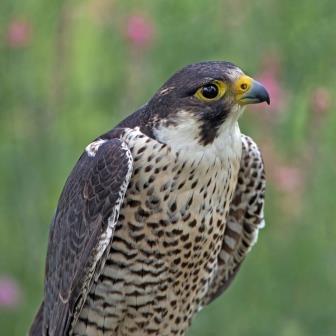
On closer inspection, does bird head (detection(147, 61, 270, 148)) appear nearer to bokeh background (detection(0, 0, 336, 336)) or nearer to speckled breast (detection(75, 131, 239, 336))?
speckled breast (detection(75, 131, 239, 336))

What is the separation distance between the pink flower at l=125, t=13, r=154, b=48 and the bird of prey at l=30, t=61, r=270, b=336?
4.62 feet

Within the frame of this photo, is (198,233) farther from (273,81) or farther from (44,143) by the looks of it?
(44,143)

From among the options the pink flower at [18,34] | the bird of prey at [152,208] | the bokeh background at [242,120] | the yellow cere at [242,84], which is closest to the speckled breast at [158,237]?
the bird of prey at [152,208]

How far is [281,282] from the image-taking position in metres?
6.47

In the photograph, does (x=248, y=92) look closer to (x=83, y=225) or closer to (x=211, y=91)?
(x=211, y=91)

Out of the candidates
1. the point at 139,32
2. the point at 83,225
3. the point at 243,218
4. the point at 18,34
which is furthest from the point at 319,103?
the point at 18,34

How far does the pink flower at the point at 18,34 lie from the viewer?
659 cm

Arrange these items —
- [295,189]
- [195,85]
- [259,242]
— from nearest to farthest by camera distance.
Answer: [195,85]
[295,189]
[259,242]

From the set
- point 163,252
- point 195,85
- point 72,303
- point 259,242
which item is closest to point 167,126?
point 195,85

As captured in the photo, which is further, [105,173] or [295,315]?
[295,315]

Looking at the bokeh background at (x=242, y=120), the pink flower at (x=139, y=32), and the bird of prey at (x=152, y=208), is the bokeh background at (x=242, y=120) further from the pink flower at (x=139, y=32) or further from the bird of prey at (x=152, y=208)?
the bird of prey at (x=152, y=208)

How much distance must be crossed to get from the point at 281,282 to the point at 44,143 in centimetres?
159

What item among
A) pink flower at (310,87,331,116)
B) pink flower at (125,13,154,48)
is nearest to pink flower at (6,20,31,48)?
pink flower at (125,13,154,48)

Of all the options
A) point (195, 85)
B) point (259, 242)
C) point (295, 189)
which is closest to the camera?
point (195, 85)
